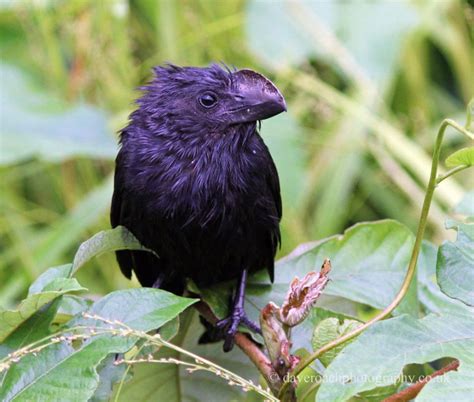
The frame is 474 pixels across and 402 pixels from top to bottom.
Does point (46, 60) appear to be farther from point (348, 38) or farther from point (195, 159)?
point (195, 159)

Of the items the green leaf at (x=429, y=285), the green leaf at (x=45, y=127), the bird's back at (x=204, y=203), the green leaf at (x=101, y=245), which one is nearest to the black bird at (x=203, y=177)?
the bird's back at (x=204, y=203)

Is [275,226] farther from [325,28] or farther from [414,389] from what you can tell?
[325,28]

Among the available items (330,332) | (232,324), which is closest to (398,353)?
(330,332)

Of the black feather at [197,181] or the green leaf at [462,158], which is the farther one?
the black feather at [197,181]

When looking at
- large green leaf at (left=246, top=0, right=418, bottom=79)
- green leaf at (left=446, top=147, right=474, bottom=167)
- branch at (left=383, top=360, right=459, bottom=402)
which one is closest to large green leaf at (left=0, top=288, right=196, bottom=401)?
branch at (left=383, top=360, right=459, bottom=402)

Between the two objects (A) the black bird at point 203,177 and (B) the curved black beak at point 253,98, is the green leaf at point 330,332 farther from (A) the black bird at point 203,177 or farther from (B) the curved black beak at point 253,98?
(B) the curved black beak at point 253,98

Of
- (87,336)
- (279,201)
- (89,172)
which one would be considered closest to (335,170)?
(89,172)

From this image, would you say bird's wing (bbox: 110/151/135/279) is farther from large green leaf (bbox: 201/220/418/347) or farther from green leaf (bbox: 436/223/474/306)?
green leaf (bbox: 436/223/474/306)
